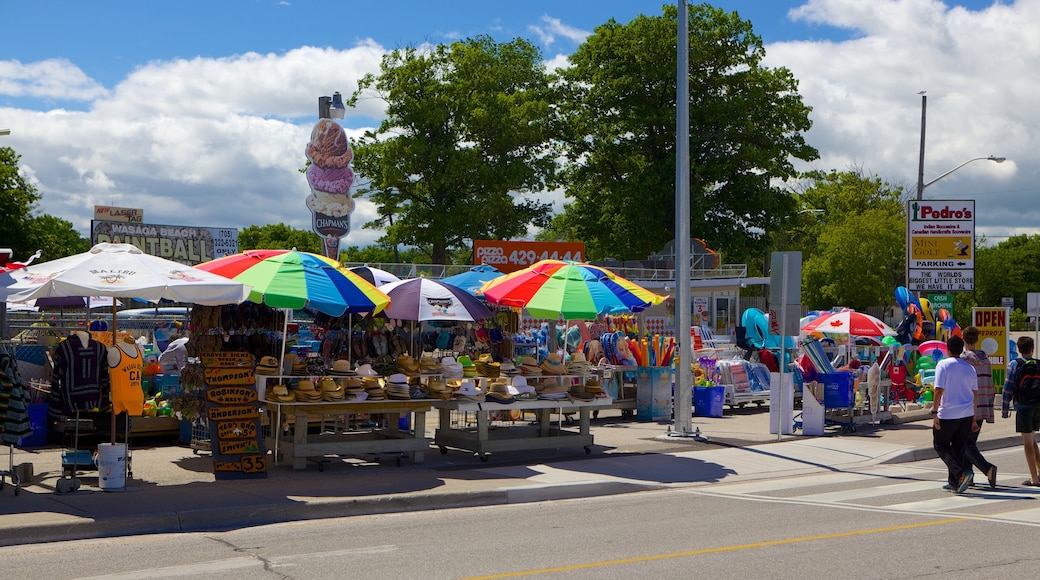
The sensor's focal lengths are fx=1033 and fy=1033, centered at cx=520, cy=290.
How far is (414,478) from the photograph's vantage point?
12.9 meters

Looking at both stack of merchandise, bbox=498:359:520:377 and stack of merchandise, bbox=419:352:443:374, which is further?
stack of merchandise, bbox=498:359:520:377

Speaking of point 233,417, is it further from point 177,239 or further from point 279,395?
point 177,239

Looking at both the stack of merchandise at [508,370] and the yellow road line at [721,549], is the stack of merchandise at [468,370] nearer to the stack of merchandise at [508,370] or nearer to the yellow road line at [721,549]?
the stack of merchandise at [508,370]

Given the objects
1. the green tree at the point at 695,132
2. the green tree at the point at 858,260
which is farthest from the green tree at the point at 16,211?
the green tree at the point at 858,260

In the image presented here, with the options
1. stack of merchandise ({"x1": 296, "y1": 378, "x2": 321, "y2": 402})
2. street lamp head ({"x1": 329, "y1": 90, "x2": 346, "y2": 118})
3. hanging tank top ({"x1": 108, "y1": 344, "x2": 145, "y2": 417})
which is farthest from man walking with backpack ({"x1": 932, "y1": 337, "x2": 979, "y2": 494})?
street lamp head ({"x1": 329, "y1": 90, "x2": 346, "y2": 118})

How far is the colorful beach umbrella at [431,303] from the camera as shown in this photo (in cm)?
1536

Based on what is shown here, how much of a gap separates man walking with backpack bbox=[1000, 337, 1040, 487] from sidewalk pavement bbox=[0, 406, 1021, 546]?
9.49 feet

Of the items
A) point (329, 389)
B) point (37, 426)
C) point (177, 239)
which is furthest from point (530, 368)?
point (177, 239)

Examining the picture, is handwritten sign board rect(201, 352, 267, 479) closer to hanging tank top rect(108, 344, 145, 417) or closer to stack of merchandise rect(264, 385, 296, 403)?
stack of merchandise rect(264, 385, 296, 403)

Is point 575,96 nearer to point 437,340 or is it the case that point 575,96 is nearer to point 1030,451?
point 437,340

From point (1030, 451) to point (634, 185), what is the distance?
35886mm

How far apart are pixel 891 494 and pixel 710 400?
8.57 meters

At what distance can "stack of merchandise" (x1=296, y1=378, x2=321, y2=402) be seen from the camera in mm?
13242

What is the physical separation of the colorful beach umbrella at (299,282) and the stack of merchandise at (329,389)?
2.90 feet
